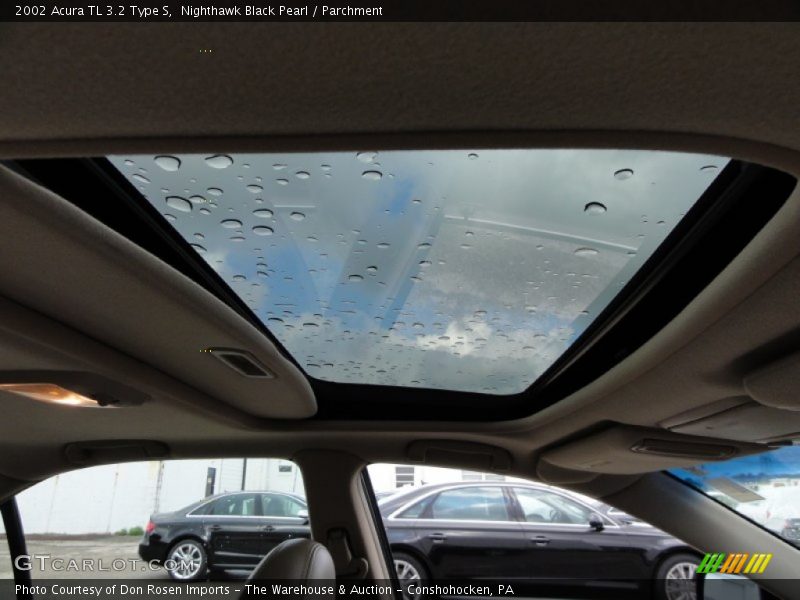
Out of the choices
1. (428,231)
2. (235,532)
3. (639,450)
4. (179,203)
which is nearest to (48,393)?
A: (179,203)

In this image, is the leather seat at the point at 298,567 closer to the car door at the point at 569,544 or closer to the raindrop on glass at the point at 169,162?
the raindrop on glass at the point at 169,162

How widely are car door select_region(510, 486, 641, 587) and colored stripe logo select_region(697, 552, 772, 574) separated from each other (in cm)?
248

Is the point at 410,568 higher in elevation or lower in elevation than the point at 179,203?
lower

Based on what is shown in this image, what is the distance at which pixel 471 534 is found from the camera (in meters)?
6.03

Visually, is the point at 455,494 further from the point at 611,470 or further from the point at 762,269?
the point at 762,269

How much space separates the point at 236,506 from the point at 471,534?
2499 mm

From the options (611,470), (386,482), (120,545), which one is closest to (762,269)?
(611,470)

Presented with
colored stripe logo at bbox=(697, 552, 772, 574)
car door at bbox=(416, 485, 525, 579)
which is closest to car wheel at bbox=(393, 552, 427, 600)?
car door at bbox=(416, 485, 525, 579)

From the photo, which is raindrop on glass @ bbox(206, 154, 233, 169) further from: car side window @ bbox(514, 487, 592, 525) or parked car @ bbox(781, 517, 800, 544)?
car side window @ bbox(514, 487, 592, 525)

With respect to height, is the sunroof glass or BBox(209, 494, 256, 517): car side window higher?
the sunroof glass

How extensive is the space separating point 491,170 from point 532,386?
187cm

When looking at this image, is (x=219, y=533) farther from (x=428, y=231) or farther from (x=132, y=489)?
(x=428, y=231)

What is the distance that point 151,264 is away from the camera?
1.54 meters

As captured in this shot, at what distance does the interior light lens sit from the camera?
2314 millimetres
